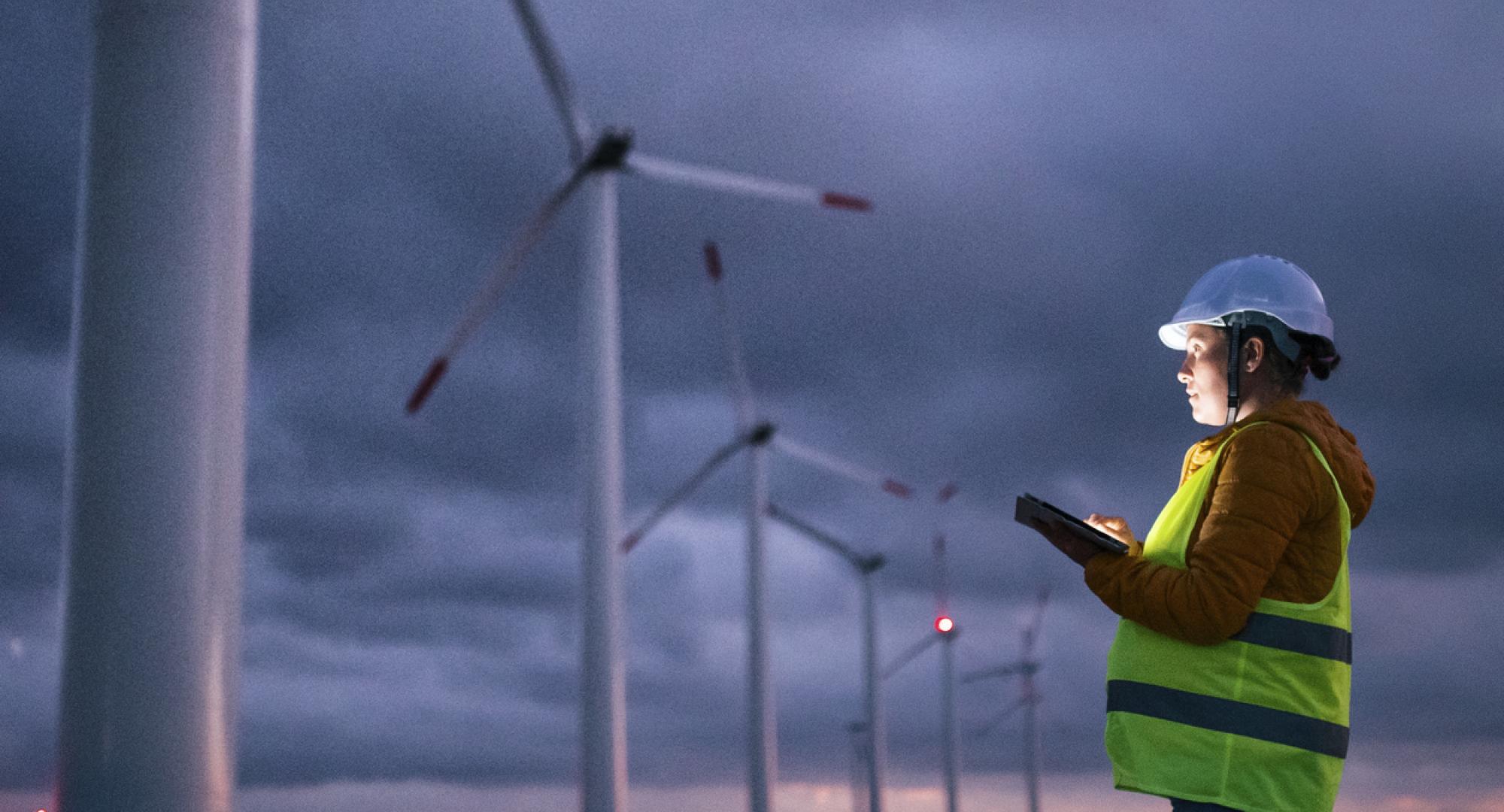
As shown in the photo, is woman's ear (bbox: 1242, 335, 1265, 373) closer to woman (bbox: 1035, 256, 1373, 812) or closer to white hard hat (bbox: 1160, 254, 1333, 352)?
white hard hat (bbox: 1160, 254, 1333, 352)

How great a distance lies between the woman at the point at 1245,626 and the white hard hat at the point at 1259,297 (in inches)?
19.5

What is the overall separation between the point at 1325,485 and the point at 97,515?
430cm

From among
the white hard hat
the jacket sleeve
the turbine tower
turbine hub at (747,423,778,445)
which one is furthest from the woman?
turbine hub at (747,423,778,445)

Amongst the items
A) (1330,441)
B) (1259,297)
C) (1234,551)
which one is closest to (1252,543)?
(1234,551)

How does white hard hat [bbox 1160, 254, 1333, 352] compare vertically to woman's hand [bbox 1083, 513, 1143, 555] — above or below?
above

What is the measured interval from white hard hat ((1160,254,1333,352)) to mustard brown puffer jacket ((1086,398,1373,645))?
54cm

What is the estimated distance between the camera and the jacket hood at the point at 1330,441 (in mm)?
5625

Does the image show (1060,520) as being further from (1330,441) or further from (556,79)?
(556,79)

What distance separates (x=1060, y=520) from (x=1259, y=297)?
1376 millimetres

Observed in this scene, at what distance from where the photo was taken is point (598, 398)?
28922mm

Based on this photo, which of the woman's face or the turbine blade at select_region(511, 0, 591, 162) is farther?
the turbine blade at select_region(511, 0, 591, 162)

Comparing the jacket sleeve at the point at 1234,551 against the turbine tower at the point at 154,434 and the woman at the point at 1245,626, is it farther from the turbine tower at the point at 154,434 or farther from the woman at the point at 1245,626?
the turbine tower at the point at 154,434

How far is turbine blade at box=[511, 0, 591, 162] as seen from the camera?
31.8 meters

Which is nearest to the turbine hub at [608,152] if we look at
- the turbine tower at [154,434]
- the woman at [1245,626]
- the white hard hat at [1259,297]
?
the white hard hat at [1259,297]
